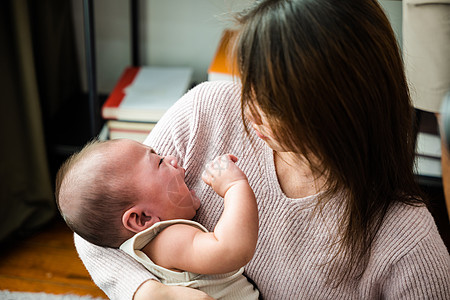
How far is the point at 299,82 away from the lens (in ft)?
2.25

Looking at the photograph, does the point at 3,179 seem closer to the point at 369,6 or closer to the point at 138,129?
the point at 138,129

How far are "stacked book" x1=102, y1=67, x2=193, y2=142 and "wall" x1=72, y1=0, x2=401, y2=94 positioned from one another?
15 cm

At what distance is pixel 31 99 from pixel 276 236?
112cm

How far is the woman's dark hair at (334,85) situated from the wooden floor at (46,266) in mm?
1110

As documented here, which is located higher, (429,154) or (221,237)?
(221,237)

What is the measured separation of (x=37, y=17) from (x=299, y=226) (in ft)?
4.52

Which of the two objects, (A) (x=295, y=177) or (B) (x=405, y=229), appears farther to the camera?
(A) (x=295, y=177)

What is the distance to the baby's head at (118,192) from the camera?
872 millimetres

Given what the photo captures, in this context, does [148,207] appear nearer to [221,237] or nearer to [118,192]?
[118,192]

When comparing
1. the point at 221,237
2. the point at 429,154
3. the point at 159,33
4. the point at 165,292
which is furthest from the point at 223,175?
the point at 159,33

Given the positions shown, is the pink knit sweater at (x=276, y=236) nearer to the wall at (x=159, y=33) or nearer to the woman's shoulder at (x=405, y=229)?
the woman's shoulder at (x=405, y=229)

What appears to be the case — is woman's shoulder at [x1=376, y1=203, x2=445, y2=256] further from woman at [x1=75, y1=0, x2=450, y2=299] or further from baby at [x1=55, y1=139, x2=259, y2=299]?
baby at [x1=55, y1=139, x2=259, y2=299]

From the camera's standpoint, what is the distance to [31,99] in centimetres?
167

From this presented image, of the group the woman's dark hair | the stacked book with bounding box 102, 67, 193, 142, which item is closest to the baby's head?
the woman's dark hair
